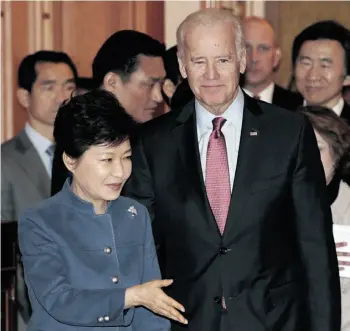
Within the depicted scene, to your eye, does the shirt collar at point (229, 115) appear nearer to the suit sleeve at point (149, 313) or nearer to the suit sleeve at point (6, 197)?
the suit sleeve at point (149, 313)

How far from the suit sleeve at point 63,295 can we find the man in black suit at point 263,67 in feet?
9.33

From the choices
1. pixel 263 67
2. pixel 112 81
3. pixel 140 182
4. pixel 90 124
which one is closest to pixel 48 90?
pixel 112 81

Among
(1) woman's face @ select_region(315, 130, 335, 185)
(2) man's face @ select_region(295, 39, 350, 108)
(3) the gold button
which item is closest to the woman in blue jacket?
(3) the gold button

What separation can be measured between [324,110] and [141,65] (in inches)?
40.6

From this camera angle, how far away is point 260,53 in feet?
20.3

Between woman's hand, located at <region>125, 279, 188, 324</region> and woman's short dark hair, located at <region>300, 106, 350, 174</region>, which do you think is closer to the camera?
woman's hand, located at <region>125, 279, 188, 324</region>

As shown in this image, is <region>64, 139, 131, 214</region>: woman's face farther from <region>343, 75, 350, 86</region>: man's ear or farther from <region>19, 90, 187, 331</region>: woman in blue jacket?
<region>343, 75, 350, 86</region>: man's ear

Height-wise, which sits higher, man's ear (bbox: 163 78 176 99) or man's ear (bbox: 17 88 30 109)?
man's ear (bbox: 163 78 176 99)

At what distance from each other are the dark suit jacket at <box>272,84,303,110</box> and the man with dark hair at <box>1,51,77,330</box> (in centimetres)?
115

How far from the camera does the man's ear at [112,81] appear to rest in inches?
198

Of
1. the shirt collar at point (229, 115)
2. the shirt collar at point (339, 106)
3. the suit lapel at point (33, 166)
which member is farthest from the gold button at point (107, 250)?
the shirt collar at point (339, 106)

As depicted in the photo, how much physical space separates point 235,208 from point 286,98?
2.47 meters

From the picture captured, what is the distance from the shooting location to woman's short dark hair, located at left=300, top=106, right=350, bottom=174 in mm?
4297

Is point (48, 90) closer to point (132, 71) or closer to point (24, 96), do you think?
point (24, 96)
